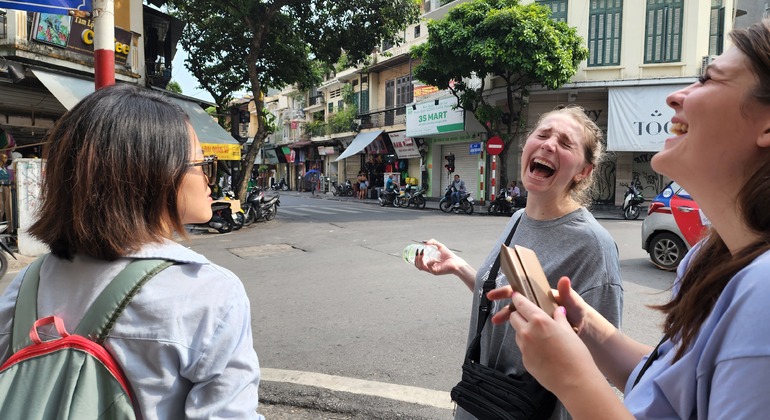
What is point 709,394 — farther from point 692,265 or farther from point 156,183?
point 156,183

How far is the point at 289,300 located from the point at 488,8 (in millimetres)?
13555

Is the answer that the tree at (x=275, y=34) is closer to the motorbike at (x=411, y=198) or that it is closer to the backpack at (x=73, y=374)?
the motorbike at (x=411, y=198)

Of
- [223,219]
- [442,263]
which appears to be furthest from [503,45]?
[442,263]

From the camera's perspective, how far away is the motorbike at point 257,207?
43.1 feet

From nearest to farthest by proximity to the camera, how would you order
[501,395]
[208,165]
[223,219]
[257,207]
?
[208,165] → [501,395] → [223,219] → [257,207]

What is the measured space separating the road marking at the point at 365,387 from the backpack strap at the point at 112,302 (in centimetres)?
234

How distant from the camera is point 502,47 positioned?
50.0 feet

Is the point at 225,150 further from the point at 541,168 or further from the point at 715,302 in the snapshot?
the point at 715,302

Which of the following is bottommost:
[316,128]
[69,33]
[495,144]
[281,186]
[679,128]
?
[281,186]

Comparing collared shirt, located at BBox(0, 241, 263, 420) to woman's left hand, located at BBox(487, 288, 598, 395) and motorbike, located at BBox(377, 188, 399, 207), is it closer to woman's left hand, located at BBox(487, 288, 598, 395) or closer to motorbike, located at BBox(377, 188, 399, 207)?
woman's left hand, located at BBox(487, 288, 598, 395)

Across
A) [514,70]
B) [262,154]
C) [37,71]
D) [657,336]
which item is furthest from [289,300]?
[262,154]

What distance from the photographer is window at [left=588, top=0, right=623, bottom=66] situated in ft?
55.1

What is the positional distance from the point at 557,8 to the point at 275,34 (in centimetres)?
1036

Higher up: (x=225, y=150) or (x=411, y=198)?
(x=225, y=150)
